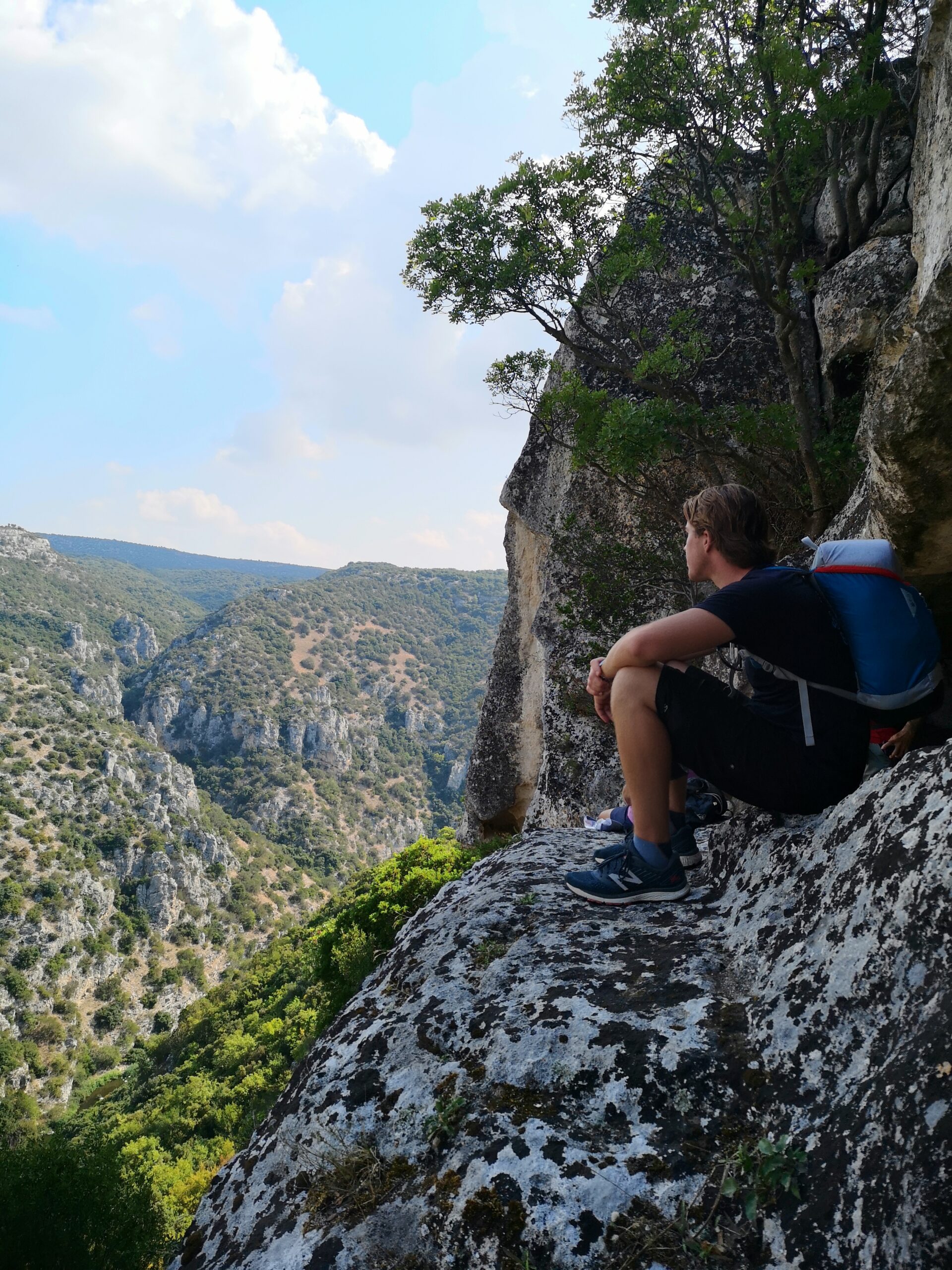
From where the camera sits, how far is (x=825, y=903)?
2.72 meters

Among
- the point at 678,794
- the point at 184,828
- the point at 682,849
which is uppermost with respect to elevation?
the point at 678,794

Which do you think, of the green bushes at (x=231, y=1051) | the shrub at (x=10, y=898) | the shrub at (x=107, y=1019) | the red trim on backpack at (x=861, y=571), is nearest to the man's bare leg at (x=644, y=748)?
the red trim on backpack at (x=861, y=571)

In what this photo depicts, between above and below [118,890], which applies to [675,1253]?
above

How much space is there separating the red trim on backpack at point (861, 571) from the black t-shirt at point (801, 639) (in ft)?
0.68

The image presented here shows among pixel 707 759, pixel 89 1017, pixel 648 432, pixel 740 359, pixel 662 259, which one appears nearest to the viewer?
pixel 707 759

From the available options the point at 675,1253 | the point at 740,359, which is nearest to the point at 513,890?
the point at 675,1253

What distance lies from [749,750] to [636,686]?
24.0 inches

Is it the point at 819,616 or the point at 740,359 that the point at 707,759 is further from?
the point at 740,359

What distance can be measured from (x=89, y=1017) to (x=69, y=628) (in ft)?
249

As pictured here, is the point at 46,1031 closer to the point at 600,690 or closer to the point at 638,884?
the point at 638,884

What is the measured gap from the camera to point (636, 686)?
349 centimetres

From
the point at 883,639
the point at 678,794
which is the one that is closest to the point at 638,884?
the point at 678,794

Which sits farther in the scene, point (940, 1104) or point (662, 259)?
point (662, 259)

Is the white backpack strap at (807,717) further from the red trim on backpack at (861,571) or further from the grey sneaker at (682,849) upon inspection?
the grey sneaker at (682,849)
